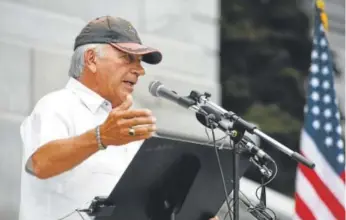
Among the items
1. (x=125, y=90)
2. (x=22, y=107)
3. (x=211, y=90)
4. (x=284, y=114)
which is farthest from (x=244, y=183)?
(x=284, y=114)

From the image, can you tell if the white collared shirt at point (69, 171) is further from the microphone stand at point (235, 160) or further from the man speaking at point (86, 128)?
the microphone stand at point (235, 160)

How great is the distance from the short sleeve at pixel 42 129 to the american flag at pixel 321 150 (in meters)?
3.65

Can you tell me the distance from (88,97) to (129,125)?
0.68 m

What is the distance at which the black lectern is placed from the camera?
419 cm

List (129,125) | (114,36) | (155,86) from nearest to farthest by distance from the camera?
(129,125) < (155,86) < (114,36)

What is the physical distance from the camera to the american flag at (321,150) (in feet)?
25.6

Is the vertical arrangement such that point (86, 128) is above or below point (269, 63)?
above

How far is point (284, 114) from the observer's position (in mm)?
12547

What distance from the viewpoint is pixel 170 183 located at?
4.42 m

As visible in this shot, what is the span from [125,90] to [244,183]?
348 cm

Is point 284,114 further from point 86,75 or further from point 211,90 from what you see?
point 86,75

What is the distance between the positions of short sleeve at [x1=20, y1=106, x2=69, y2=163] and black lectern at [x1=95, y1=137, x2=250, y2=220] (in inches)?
13.8

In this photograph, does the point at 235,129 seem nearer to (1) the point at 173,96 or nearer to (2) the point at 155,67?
(1) the point at 173,96

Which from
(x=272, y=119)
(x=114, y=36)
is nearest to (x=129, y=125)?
(x=114, y=36)
